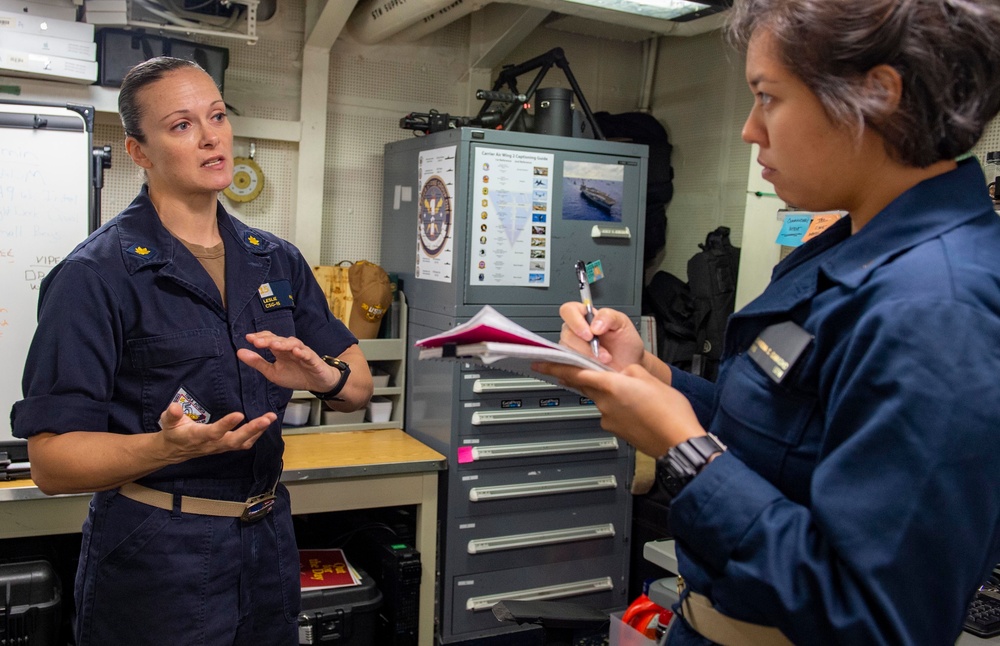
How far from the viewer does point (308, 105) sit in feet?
11.3

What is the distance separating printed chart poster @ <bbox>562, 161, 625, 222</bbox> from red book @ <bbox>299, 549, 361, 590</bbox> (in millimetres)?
1513

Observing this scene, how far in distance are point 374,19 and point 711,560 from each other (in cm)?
301

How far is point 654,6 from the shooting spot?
327 cm

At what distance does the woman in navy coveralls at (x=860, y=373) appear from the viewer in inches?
27.7

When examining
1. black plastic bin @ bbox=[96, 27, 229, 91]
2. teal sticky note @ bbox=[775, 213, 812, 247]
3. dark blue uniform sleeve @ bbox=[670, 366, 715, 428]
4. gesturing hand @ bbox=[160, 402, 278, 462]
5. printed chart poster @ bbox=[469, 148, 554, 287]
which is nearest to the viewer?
dark blue uniform sleeve @ bbox=[670, 366, 715, 428]

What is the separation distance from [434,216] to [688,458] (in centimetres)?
239

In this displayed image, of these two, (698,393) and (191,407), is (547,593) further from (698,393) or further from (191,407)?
(698,393)

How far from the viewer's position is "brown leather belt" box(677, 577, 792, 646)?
86 cm

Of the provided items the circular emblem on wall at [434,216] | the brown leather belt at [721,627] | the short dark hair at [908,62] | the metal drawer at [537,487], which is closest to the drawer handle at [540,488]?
the metal drawer at [537,487]

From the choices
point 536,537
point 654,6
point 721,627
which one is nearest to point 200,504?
point 721,627

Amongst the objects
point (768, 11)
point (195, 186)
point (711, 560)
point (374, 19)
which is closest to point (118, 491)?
point (195, 186)

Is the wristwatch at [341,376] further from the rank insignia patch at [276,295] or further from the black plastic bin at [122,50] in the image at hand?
the black plastic bin at [122,50]

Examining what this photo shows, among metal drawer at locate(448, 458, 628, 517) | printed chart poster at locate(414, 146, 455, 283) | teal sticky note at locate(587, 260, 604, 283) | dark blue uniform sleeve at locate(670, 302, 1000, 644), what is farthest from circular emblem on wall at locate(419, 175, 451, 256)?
dark blue uniform sleeve at locate(670, 302, 1000, 644)

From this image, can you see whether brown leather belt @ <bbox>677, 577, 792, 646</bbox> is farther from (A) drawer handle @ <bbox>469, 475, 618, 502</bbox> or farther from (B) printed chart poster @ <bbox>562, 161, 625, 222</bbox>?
(B) printed chart poster @ <bbox>562, 161, 625, 222</bbox>
